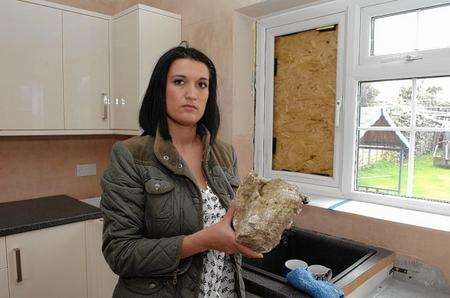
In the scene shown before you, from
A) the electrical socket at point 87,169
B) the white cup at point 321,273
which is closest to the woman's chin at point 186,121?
the white cup at point 321,273

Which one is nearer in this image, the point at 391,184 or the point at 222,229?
the point at 222,229

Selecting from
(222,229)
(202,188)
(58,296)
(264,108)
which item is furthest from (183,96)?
(58,296)

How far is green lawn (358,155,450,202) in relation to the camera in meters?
1.35

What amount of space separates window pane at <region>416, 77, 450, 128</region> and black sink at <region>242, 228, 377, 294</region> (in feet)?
1.93

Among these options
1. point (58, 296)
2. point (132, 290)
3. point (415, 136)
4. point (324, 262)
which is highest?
point (415, 136)

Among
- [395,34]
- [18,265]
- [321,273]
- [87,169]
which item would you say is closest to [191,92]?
[321,273]

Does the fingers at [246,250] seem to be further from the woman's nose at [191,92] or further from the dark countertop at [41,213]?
the dark countertop at [41,213]

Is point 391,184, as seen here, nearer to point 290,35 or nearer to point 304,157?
point 304,157

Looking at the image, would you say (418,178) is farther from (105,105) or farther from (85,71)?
(85,71)

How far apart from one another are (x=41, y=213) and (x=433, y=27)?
2.08 meters

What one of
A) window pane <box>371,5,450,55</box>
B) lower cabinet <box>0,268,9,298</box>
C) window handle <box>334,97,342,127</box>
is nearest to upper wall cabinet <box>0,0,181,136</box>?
lower cabinet <box>0,268,9,298</box>

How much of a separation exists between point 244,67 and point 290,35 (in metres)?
0.31

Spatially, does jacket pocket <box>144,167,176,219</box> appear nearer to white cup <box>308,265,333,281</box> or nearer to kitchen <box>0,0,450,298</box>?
white cup <box>308,265,333,281</box>

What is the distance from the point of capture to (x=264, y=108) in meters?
1.92
